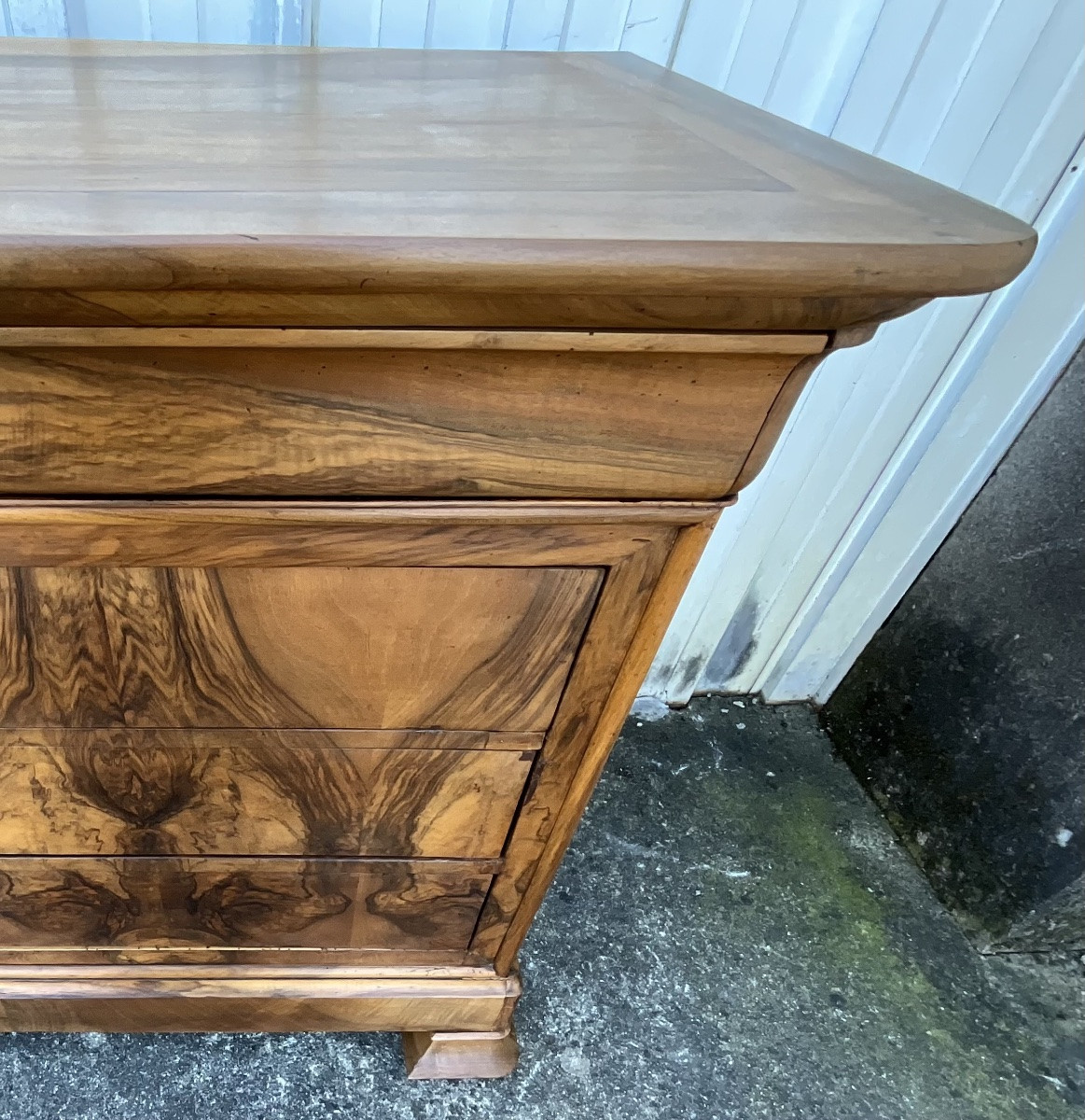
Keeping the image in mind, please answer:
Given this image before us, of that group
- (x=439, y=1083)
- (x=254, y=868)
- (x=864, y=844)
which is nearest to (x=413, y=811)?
(x=254, y=868)

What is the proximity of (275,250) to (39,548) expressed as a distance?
25 cm

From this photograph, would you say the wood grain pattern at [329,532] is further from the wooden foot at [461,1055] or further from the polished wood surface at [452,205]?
the wooden foot at [461,1055]

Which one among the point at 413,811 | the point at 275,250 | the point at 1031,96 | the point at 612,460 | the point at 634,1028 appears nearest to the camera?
the point at 275,250

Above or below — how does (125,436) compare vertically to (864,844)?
above

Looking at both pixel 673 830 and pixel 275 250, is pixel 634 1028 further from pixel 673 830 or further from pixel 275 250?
pixel 275 250

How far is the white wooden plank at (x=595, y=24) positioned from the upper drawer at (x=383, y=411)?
54 cm

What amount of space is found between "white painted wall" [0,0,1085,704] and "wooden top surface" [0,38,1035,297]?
0.20m

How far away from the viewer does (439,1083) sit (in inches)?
36.4

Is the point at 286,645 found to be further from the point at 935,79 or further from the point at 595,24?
the point at 935,79

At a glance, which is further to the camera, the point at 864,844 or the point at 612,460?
the point at 864,844

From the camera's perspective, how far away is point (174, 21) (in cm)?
75

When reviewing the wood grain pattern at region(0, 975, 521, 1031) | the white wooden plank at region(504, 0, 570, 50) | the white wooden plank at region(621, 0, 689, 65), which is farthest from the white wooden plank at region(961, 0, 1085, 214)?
the wood grain pattern at region(0, 975, 521, 1031)

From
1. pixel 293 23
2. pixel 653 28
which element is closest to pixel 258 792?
pixel 293 23

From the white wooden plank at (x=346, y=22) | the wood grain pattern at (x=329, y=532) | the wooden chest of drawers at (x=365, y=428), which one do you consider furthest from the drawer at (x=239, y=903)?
the white wooden plank at (x=346, y=22)
